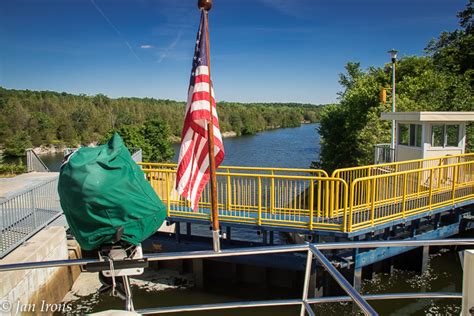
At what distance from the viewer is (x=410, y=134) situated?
14844 millimetres

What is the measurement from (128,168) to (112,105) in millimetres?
120679

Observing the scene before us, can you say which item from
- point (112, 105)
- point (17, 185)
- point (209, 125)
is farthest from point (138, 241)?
point (112, 105)

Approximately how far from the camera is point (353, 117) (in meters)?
27.6

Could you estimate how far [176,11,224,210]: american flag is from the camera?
392cm

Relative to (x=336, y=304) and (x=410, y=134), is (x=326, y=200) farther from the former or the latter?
(x=410, y=134)

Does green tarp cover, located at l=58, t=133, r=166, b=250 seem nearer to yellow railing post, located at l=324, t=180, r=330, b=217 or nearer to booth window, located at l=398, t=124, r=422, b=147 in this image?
yellow railing post, located at l=324, t=180, r=330, b=217

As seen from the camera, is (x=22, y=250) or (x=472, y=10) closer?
(x=22, y=250)

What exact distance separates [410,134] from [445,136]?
1.18 metres

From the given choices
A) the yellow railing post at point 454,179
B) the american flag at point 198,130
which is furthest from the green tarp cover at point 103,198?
the yellow railing post at point 454,179

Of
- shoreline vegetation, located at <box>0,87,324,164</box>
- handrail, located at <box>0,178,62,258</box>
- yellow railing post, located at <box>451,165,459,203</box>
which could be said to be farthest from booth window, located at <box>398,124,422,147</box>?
shoreline vegetation, located at <box>0,87,324,164</box>

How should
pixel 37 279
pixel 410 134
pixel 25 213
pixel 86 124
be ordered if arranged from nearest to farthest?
1. pixel 37 279
2. pixel 25 213
3. pixel 410 134
4. pixel 86 124

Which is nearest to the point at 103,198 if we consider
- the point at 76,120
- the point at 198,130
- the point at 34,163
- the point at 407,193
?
the point at 198,130

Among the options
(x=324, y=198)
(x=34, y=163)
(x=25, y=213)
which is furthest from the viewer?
(x=34, y=163)

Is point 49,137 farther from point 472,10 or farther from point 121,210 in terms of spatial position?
point 121,210
